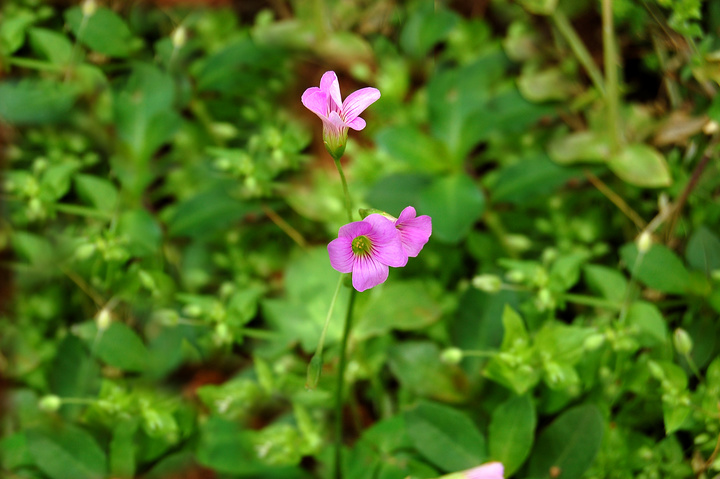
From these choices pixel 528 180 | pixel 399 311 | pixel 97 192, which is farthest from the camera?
pixel 97 192

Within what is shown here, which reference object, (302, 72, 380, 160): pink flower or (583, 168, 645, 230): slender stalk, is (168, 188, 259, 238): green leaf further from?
(583, 168, 645, 230): slender stalk

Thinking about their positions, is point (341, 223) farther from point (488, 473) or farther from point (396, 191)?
point (488, 473)

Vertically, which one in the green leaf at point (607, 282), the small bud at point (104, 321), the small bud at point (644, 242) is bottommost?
the green leaf at point (607, 282)

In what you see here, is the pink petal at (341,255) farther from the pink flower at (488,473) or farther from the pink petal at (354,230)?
the pink flower at (488,473)

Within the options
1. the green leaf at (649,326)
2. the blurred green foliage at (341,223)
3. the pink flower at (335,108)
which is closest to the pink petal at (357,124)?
the pink flower at (335,108)

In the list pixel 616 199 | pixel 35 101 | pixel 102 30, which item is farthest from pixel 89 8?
pixel 616 199

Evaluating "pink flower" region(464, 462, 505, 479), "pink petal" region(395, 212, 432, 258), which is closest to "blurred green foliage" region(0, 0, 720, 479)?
"pink flower" region(464, 462, 505, 479)

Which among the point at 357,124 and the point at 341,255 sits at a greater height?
the point at 357,124
